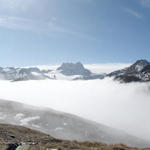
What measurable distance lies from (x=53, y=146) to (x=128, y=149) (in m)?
15.7

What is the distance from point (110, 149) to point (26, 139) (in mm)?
23476

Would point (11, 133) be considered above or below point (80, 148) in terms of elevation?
above

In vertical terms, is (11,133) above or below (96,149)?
above

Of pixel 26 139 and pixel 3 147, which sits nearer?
pixel 3 147

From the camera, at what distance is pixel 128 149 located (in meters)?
54.8

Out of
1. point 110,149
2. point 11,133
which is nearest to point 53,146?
point 110,149

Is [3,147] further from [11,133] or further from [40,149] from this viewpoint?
[11,133]

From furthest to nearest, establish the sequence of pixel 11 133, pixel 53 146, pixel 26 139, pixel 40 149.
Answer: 1. pixel 11 133
2. pixel 26 139
3. pixel 53 146
4. pixel 40 149

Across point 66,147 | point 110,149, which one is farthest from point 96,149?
point 66,147

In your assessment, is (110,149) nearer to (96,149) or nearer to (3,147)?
(96,149)

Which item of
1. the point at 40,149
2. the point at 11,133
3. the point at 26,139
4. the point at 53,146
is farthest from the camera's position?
the point at 11,133

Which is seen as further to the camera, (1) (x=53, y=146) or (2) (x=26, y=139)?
(2) (x=26, y=139)

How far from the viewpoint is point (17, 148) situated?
50.4m

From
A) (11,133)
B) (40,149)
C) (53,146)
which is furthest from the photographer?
(11,133)
